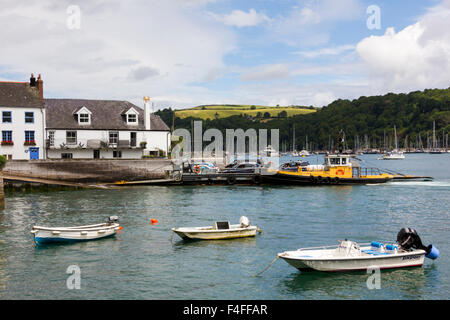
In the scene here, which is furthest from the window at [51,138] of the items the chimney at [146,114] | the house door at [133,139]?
the chimney at [146,114]

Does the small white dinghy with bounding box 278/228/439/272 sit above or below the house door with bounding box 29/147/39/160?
below

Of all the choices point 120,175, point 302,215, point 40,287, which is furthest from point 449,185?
point 40,287

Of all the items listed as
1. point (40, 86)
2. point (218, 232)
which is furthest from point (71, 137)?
point (218, 232)

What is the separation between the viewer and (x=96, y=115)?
230 ft

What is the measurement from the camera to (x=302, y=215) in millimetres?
40031

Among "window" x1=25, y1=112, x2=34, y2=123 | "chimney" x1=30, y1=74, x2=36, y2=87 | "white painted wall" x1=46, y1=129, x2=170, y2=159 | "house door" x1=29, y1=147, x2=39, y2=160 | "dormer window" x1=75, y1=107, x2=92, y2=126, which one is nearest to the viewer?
"house door" x1=29, y1=147, x2=39, y2=160

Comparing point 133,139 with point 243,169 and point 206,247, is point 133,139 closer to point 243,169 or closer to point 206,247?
point 243,169

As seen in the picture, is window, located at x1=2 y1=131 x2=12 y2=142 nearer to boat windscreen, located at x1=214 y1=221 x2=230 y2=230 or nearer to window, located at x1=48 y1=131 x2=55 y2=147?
window, located at x1=48 y1=131 x2=55 y2=147

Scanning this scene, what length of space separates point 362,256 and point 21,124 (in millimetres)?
54018

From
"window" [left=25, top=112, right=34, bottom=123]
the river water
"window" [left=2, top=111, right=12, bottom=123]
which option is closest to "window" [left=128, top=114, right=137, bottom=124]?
"window" [left=25, top=112, right=34, bottom=123]

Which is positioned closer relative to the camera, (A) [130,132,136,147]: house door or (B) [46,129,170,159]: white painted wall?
(B) [46,129,170,159]: white painted wall

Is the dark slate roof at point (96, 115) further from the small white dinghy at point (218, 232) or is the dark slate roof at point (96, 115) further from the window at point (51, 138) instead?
the small white dinghy at point (218, 232)

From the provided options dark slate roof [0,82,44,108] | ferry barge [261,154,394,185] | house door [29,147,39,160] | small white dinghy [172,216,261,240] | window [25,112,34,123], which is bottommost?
small white dinghy [172,216,261,240]

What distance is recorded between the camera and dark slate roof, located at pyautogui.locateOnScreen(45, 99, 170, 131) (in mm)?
67312
